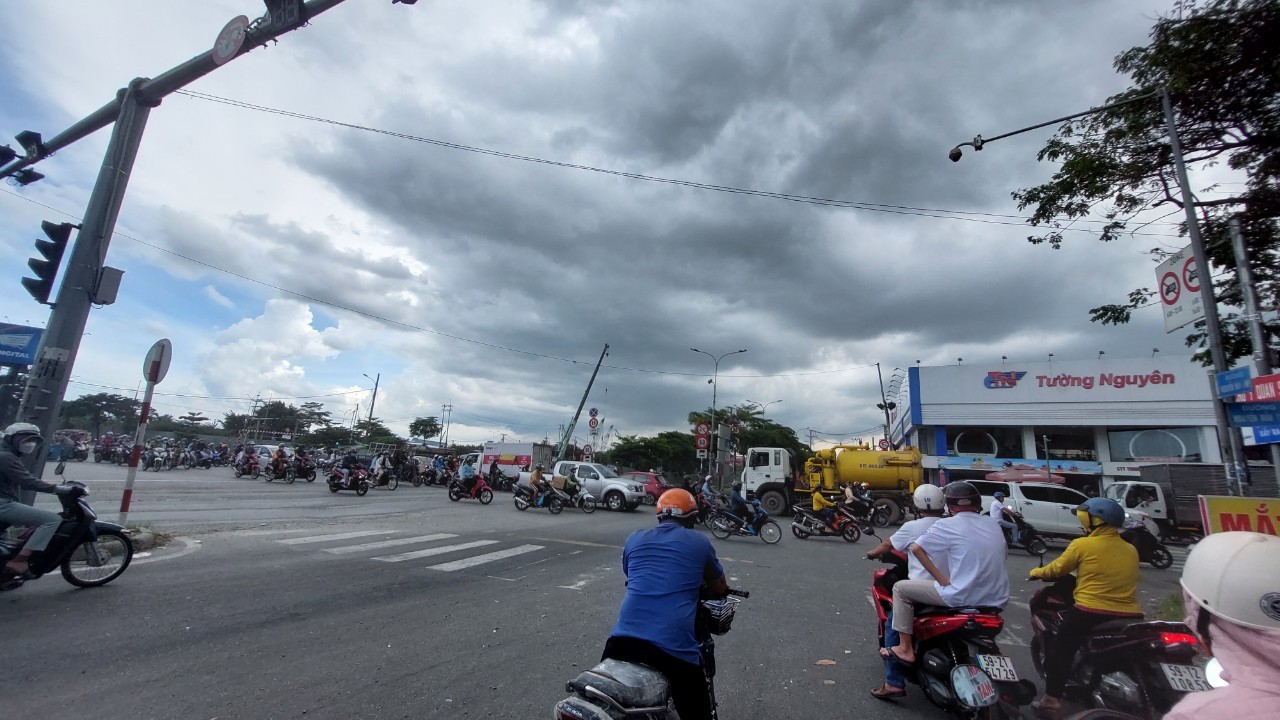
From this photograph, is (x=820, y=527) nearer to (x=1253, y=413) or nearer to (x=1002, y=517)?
(x=1002, y=517)

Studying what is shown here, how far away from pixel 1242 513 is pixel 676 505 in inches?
245

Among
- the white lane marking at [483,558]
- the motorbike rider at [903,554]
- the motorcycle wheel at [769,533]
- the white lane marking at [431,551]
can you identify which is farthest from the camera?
the motorcycle wheel at [769,533]

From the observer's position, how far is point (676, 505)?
3.31m

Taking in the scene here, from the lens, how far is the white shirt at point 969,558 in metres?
3.69

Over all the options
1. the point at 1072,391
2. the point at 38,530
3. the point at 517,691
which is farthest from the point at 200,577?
the point at 1072,391

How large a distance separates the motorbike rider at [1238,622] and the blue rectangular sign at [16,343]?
3807cm

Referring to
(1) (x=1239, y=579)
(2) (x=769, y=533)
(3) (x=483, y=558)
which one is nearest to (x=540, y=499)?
(2) (x=769, y=533)

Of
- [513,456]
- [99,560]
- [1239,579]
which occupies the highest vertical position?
[513,456]

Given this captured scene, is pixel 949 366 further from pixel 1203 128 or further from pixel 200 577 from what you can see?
pixel 200 577

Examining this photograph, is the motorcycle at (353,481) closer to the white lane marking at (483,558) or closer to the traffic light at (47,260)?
the white lane marking at (483,558)

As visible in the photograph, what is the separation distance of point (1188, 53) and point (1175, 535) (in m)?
15.5

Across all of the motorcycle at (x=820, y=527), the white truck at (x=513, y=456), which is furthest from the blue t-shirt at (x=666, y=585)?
the white truck at (x=513, y=456)

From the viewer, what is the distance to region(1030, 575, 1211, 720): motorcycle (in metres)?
3.07

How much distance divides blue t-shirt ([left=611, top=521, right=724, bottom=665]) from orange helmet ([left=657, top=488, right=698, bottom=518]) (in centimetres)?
6
